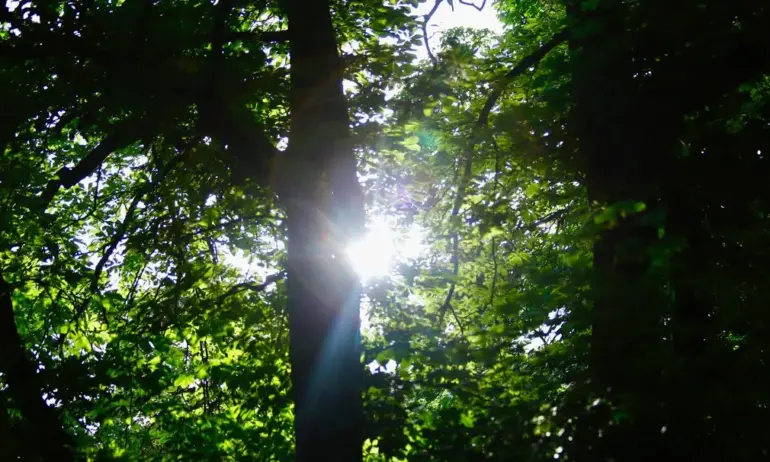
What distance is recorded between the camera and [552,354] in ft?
21.0

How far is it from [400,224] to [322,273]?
239cm

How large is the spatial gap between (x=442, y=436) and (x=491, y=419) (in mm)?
491

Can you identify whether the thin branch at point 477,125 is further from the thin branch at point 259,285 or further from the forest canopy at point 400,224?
the thin branch at point 259,285

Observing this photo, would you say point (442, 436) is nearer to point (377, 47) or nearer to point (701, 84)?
point (701, 84)

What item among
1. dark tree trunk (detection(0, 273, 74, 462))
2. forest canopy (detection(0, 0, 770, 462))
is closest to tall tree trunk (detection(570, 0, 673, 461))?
forest canopy (detection(0, 0, 770, 462))

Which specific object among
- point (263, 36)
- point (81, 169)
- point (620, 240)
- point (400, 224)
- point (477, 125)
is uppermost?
point (263, 36)

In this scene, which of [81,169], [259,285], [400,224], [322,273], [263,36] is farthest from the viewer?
[400,224]

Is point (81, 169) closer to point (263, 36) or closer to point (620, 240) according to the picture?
point (263, 36)

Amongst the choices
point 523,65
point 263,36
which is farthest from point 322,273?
A: point 523,65

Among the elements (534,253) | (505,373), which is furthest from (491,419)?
(534,253)

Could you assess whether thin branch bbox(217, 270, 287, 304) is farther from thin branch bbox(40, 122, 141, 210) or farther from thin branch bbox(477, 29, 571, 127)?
thin branch bbox(477, 29, 571, 127)

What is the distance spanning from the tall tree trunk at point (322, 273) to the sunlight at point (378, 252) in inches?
5.2

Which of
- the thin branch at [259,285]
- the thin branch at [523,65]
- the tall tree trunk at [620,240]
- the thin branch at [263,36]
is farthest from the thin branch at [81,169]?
the tall tree trunk at [620,240]

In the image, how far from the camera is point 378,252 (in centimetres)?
595
